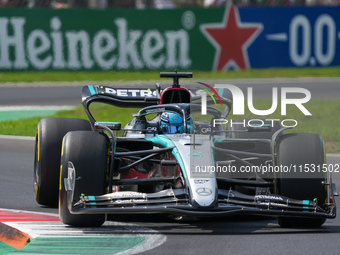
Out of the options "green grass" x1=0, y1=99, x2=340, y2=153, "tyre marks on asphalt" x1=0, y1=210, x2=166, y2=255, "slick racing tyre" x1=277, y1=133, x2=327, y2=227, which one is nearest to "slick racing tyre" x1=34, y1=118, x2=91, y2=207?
"tyre marks on asphalt" x1=0, y1=210, x2=166, y2=255

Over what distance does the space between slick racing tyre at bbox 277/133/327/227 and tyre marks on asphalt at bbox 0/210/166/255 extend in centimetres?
122

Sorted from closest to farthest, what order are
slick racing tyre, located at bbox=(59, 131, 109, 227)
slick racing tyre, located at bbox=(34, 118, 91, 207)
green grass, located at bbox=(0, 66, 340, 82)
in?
slick racing tyre, located at bbox=(59, 131, 109, 227)
slick racing tyre, located at bbox=(34, 118, 91, 207)
green grass, located at bbox=(0, 66, 340, 82)

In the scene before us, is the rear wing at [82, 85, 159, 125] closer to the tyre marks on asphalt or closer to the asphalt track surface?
the asphalt track surface

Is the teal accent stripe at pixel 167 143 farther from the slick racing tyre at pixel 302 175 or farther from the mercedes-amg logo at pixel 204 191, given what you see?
the slick racing tyre at pixel 302 175

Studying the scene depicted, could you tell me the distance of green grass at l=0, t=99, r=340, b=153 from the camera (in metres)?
13.3

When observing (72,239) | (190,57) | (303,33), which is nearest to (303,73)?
(303,33)

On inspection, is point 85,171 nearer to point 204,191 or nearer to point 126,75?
point 204,191

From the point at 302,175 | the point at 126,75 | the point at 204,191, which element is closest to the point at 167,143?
the point at 204,191

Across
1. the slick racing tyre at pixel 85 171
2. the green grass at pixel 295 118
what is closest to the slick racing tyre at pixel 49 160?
the slick racing tyre at pixel 85 171

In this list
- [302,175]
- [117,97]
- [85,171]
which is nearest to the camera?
[85,171]

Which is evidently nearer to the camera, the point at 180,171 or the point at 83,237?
the point at 83,237

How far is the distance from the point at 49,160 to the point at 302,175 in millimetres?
2425

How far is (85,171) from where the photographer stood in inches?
280

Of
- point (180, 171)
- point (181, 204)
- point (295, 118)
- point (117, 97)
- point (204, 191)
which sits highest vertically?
point (117, 97)
